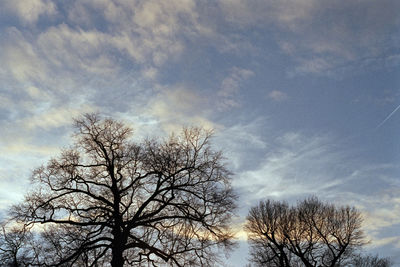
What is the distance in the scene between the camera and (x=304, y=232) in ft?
151

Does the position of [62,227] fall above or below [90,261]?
above

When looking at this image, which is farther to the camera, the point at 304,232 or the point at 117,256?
the point at 304,232

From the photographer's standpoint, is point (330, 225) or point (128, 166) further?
point (330, 225)

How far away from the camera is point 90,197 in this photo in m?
24.0

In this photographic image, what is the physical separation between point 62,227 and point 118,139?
667cm

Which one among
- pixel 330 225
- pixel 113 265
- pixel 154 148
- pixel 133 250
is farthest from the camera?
pixel 330 225

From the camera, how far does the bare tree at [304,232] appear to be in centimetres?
4469

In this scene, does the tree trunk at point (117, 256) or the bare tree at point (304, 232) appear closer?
the tree trunk at point (117, 256)

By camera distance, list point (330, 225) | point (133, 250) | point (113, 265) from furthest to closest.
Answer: point (330, 225) → point (133, 250) → point (113, 265)

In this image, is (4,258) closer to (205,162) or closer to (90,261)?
(90,261)

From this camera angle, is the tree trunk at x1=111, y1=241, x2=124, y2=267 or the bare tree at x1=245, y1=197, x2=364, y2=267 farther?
the bare tree at x1=245, y1=197, x2=364, y2=267

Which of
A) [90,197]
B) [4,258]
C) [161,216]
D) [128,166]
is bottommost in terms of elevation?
[4,258]

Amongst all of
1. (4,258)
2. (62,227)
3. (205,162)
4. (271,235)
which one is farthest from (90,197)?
(271,235)

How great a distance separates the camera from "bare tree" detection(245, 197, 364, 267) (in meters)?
44.7
